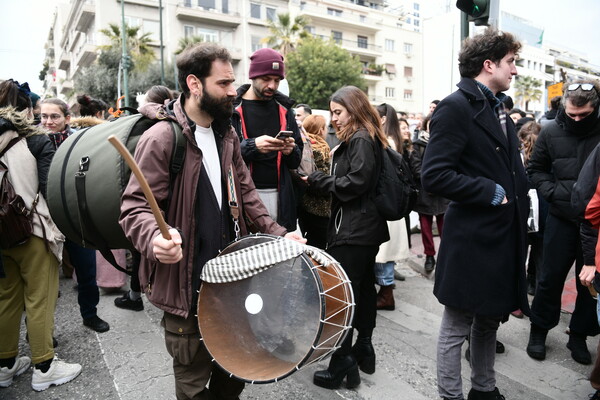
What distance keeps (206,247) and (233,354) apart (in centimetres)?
51

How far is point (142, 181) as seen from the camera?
1.49m

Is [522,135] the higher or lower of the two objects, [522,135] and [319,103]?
the lower

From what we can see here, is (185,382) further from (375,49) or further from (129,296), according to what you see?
(375,49)

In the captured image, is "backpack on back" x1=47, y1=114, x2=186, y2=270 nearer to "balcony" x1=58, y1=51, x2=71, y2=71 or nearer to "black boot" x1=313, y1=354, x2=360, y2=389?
"black boot" x1=313, y1=354, x2=360, y2=389

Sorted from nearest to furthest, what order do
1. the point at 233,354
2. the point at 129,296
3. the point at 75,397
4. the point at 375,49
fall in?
the point at 233,354
the point at 75,397
the point at 129,296
the point at 375,49

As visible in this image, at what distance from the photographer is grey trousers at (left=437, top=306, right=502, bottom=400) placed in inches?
104

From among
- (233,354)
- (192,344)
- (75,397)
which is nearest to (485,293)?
(233,354)

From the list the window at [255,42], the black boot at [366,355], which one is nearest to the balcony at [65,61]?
the window at [255,42]

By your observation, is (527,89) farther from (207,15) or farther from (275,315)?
(275,315)

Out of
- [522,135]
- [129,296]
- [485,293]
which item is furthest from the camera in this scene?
[522,135]

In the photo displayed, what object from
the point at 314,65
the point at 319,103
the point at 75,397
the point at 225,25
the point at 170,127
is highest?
the point at 225,25

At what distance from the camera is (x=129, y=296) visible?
4.71m

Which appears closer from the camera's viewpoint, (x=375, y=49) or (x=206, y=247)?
(x=206, y=247)

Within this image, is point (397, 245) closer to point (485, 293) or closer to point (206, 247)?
point (485, 293)
